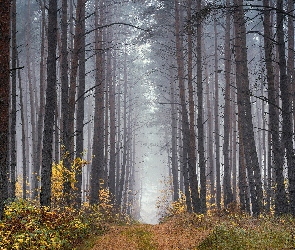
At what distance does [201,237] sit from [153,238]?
5.37ft

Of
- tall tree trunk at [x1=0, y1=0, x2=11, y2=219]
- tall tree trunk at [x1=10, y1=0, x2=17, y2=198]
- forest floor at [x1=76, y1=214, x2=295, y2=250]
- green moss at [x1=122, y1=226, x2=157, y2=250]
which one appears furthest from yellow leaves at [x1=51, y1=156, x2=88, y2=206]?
tall tree trunk at [x1=0, y1=0, x2=11, y2=219]

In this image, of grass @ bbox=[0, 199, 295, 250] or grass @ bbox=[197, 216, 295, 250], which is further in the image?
grass @ bbox=[0, 199, 295, 250]

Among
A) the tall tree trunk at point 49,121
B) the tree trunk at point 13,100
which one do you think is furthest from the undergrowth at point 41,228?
the tree trunk at point 13,100

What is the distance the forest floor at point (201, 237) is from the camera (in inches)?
268

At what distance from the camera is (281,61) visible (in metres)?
10.6

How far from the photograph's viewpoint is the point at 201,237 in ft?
26.7

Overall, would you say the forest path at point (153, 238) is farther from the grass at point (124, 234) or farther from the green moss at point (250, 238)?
the green moss at point (250, 238)

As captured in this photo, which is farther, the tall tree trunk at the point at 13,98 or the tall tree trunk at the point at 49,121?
the tall tree trunk at the point at 13,98

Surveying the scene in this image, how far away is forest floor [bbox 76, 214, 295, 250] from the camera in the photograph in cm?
680

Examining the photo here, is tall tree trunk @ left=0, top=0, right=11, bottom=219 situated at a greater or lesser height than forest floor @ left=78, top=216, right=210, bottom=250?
greater

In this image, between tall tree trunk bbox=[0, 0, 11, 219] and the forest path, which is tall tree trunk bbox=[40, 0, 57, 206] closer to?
the forest path

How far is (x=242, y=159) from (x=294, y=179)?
5586 millimetres

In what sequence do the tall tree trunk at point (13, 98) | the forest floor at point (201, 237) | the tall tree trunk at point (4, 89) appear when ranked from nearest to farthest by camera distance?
1. the forest floor at point (201, 237)
2. the tall tree trunk at point (4, 89)
3. the tall tree trunk at point (13, 98)

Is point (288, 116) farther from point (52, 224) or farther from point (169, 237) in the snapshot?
point (52, 224)
